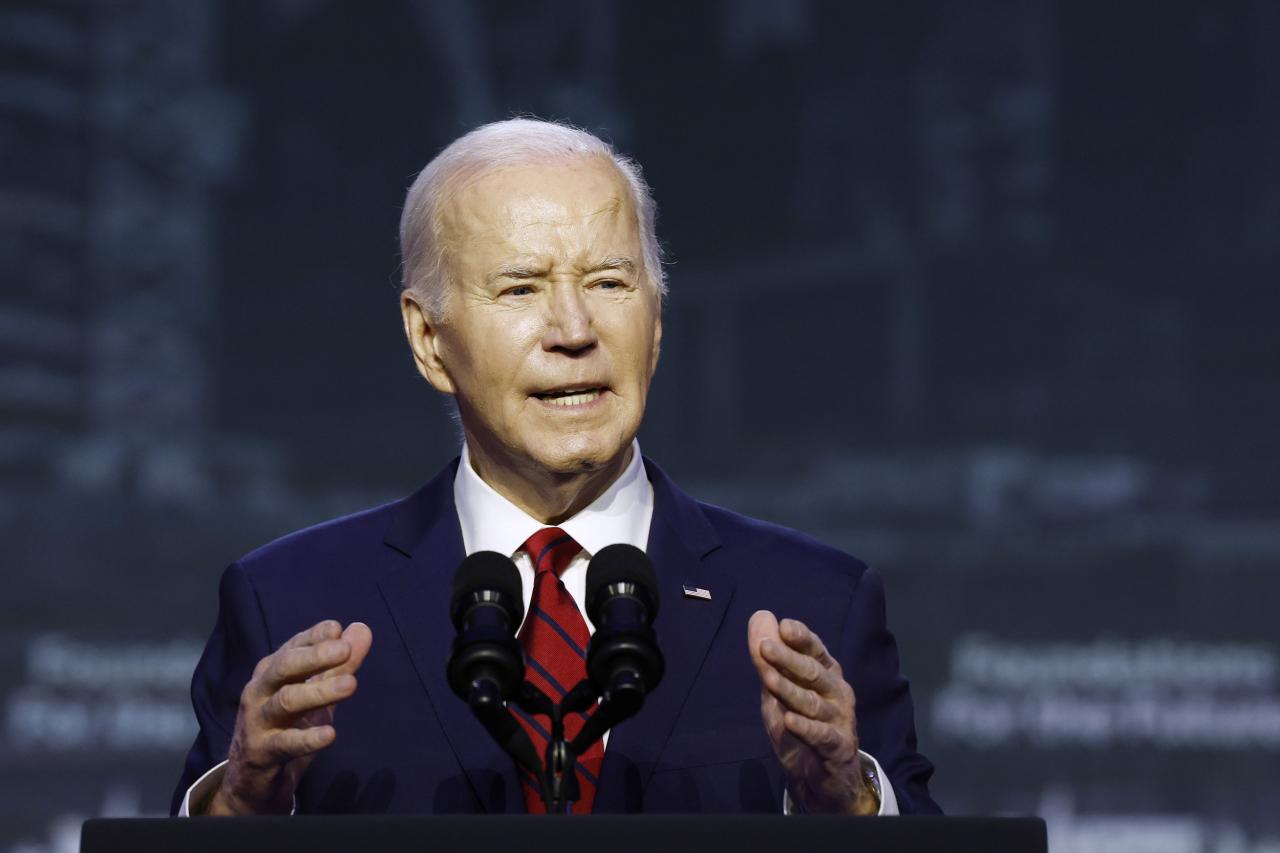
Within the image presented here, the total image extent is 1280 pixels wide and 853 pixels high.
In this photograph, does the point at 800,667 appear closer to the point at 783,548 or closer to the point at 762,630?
the point at 762,630

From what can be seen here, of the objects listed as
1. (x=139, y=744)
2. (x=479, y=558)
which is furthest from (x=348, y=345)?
(x=479, y=558)

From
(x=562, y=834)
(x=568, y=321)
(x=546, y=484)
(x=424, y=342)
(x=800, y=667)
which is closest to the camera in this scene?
(x=562, y=834)

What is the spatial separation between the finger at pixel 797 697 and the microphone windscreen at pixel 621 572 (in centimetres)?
13

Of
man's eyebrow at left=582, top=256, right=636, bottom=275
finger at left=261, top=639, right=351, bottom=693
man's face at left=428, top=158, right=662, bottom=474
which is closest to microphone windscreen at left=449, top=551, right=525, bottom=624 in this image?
finger at left=261, top=639, right=351, bottom=693

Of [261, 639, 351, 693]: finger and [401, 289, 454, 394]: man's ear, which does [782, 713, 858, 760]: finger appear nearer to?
[261, 639, 351, 693]: finger

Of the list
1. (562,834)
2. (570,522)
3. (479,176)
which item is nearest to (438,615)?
(570,522)

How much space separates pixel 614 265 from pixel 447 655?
52 centimetres

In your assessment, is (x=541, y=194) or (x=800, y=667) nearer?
(x=800, y=667)

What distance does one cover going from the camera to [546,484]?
6.54 ft

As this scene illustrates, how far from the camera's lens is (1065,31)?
4141 mm

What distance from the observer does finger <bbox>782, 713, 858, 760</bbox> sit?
1.50m

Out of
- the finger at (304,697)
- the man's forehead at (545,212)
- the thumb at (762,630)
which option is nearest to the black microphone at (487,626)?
the finger at (304,697)

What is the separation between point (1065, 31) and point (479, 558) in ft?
10.4

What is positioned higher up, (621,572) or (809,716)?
(621,572)
